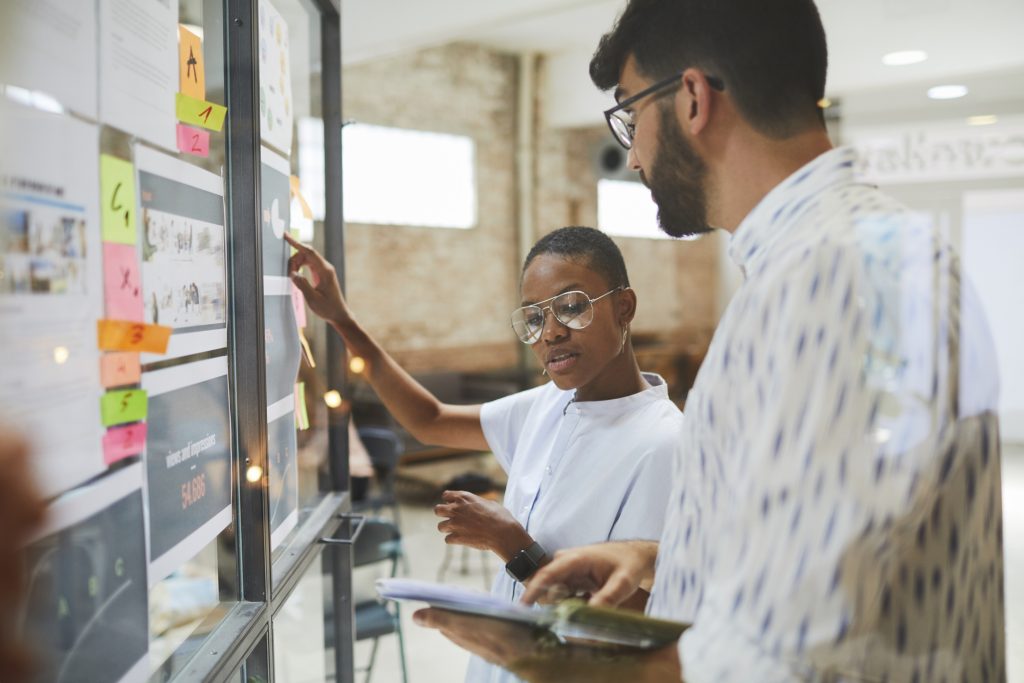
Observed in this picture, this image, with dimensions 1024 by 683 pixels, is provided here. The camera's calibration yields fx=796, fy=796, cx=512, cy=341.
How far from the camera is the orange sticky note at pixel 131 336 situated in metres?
0.85

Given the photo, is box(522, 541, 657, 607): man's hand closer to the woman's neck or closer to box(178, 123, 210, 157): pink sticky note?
the woman's neck

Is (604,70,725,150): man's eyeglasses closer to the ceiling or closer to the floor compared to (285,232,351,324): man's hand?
closer to the ceiling

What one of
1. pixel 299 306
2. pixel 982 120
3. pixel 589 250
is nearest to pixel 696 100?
pixel 589 250

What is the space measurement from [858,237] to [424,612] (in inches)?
24.6

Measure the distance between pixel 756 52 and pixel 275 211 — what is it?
901 mm

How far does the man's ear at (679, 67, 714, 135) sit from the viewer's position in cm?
90

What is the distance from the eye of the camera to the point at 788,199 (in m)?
0.85

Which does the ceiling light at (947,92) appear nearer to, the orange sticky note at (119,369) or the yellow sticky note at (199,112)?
the yellow sticky note at (199,112)

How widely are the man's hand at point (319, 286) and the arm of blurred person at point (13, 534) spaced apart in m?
0.89

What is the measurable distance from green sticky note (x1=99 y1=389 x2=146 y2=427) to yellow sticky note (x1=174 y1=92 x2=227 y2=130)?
383 mm

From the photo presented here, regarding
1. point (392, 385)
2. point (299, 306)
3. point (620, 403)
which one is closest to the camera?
point (620, 403)

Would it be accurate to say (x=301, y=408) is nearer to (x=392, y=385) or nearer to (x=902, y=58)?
(x=392, y=385)

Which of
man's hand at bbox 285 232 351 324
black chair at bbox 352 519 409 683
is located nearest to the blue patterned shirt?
man's hand at bbox 285 232 351 324

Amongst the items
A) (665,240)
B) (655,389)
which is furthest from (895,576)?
(665,240)
